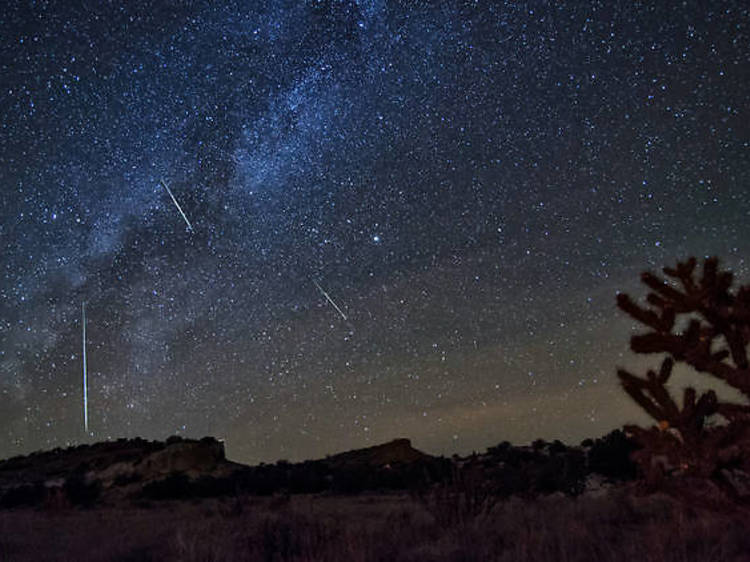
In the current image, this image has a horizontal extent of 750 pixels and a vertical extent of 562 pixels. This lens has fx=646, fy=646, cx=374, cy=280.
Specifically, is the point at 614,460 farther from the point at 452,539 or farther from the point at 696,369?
the point at 696,369

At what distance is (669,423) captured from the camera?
8461 mm

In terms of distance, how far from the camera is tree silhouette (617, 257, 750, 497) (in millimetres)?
7168

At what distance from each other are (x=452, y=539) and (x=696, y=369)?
4781 mm

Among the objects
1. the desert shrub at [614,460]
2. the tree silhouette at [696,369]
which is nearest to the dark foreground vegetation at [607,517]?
the tree silhouette at [696,369]

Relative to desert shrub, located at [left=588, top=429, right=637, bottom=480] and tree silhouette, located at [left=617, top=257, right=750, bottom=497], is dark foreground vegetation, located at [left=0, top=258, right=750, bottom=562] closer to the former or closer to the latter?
tree silhouette, located at [left=617, top=257, right=750, bottom=497]

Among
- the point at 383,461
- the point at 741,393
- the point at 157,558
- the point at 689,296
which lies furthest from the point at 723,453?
the point at 383,461

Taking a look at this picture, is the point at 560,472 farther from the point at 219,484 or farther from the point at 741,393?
the point at 741,393

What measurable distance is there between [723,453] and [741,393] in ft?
4.19

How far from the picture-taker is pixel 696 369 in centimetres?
728

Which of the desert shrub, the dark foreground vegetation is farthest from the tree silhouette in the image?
the desert shrub

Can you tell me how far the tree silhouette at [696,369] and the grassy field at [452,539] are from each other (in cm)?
80

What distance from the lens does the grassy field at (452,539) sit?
8.09 meters

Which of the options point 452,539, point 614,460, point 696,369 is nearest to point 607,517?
point 452,539

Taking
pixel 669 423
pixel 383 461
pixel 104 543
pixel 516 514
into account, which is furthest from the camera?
pixel 383 461
